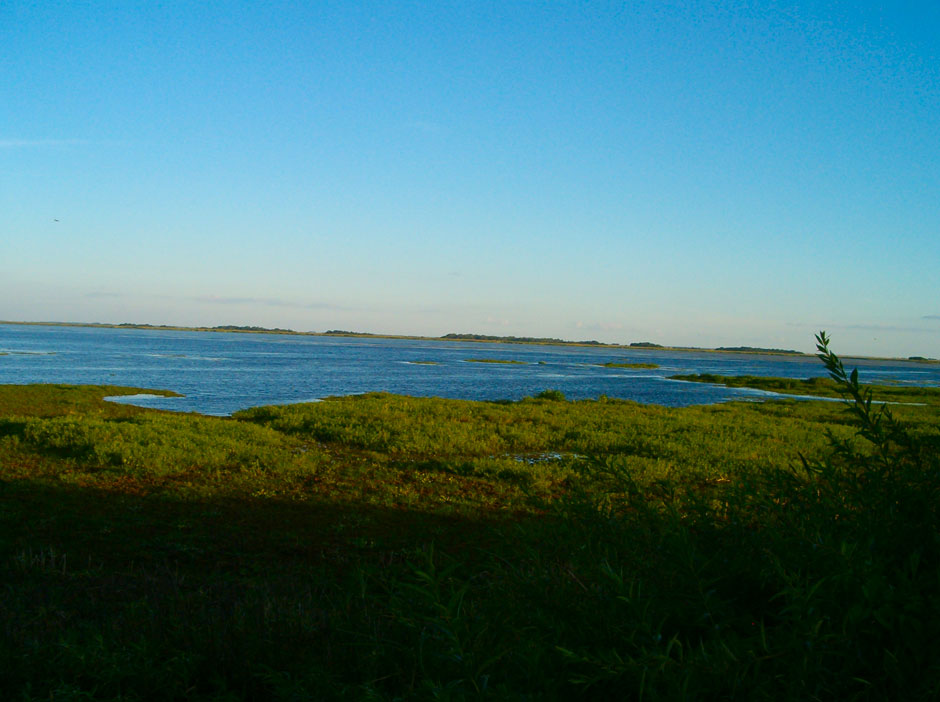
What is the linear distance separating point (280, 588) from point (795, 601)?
5.65 metres

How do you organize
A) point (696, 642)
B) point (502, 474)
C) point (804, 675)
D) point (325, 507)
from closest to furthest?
point (804, 675), point (696, 642), point (325, 507), point (502, 474)

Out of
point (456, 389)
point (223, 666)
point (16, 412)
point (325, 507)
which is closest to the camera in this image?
point (223, 666)

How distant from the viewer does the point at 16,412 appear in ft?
81.8

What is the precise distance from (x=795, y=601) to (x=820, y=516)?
0.93 metres

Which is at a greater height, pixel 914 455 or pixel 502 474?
pixel 914 455

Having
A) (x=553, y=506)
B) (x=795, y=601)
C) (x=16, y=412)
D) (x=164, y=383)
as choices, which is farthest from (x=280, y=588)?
(x=164, y=383)

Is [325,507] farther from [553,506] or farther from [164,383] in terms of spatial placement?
[164,383]

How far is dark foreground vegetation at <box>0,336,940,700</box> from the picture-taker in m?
2.54

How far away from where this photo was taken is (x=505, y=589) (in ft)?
12.7

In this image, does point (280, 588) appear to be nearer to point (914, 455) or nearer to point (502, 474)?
point (914, 455)

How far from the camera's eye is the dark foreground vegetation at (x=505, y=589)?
2.54 meters

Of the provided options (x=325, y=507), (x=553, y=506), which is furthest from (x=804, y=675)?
(x=325, y=507)

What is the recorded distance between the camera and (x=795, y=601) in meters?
2.66

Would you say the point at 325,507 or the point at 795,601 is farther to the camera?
the point at 325,507
